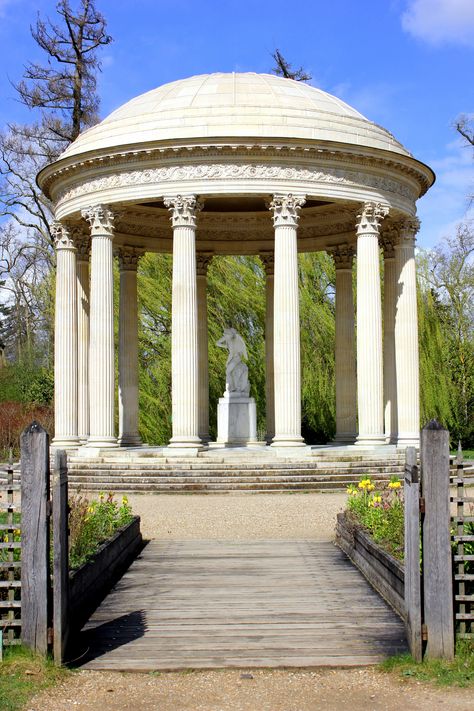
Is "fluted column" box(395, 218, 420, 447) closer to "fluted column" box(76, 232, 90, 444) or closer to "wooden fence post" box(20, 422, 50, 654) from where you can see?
"fluted column" box(76, 232, 90, 444)

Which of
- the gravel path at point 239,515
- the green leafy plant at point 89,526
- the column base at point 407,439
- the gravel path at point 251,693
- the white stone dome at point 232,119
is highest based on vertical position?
the white stone dome at point 232,119

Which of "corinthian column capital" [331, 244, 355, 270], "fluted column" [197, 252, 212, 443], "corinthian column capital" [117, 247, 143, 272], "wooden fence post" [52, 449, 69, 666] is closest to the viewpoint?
"wooden fence post" [52, 449, 69, 666]

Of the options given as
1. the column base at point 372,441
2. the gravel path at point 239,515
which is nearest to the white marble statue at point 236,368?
the column base at point 372,441

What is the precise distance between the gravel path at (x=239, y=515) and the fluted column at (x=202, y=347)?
19.2 metres

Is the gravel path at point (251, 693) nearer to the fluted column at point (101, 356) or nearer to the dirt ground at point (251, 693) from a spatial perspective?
the dirt ground at point (251, 693)

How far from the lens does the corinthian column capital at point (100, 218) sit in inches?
1865

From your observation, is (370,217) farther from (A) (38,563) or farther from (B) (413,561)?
(A) (38,563)

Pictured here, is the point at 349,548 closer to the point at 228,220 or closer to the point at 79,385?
the point at 79,385

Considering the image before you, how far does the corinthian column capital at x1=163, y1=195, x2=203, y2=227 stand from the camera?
45.4 meters

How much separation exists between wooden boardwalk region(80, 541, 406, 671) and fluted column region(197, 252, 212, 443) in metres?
35.5

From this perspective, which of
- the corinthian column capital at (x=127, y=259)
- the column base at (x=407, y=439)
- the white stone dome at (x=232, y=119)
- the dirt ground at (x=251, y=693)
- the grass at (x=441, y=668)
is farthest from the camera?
the corinthian column capital at (x=127, y=259)

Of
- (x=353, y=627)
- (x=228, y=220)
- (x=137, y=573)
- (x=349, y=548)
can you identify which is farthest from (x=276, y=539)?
(x=228, y=220)

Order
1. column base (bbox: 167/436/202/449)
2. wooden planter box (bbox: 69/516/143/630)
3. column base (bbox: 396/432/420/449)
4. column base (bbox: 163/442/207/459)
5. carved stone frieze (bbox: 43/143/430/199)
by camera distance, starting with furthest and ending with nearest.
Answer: column base (bbox: 396/432/420/449) < carved stone frieze (bbox: 43/143/430/199) < column base (bbox: 167/436/202/449) < column base (bbox: 163/442/207/459) < wooden planter box (bbox: 69/516/143/630)

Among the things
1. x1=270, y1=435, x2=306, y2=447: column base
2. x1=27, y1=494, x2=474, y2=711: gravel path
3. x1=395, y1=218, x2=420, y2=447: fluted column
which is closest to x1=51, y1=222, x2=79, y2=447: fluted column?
x1=270, y1=435, x2=306, y2=447: column base
